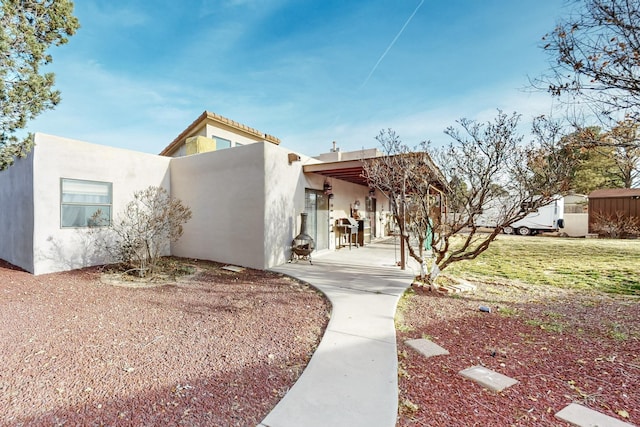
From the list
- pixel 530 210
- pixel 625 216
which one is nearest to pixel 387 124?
pixel 530 210

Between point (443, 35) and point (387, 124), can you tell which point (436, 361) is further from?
point (443, 35)

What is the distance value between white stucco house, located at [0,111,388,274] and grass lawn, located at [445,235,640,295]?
440cm

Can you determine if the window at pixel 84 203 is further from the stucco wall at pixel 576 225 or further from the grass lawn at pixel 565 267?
the stucco wall at pixel 576 225

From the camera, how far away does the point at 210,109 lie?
12.0 metres

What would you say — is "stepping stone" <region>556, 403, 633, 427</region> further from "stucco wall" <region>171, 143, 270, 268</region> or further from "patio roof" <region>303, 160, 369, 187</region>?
"patio roof" <region>303, 160, 369, 187</region>

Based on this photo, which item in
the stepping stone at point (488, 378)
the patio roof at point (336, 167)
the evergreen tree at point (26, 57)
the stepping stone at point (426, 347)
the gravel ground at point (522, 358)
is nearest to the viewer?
the gravel ground at point (522, 358)

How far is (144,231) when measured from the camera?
7285 millimetres

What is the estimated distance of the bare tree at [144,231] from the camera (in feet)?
24.0

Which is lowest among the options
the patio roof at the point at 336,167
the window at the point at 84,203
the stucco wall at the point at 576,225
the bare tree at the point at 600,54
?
the stucco wall at the point at 576,225

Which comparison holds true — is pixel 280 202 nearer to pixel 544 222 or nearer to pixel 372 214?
pixel 372 214

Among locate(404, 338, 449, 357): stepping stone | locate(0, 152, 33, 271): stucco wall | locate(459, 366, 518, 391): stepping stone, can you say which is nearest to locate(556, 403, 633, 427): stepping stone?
locate(459, 366, 518, 391): stepping stone

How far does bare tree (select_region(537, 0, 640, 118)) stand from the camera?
12.3ft

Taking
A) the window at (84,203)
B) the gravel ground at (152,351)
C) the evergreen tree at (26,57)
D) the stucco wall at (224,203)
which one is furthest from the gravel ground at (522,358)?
the window at (84,203)

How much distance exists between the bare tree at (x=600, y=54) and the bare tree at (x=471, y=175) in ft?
3.86
